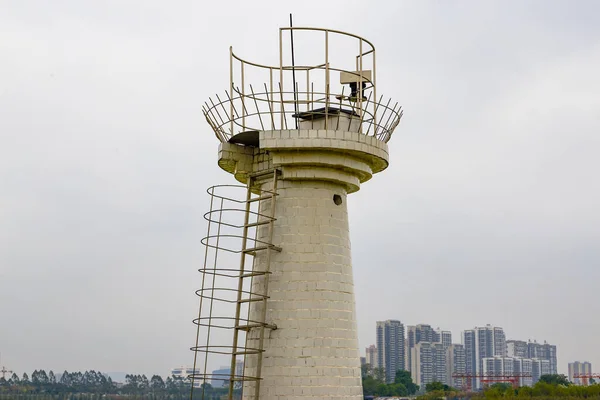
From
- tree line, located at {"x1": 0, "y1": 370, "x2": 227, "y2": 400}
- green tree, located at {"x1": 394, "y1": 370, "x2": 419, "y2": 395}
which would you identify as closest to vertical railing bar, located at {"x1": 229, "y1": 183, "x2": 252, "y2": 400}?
tree line, located at {"x1": 0, "y1": 370, "x2": 227, "y2": 400}

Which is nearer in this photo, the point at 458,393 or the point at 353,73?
the point at 353,73

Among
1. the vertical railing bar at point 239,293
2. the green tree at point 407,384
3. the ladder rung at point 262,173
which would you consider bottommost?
the vertical railing bar at point 239,293

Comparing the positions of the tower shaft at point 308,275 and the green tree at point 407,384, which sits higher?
the green tree at point 407,384

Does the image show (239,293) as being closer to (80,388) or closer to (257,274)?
(257,274)

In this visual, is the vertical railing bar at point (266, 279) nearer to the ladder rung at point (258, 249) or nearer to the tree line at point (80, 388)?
the ladder rung at point (258, 249)

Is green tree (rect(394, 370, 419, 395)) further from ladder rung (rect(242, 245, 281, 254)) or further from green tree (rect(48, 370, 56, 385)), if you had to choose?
ladder rung (rect(242, 245, 281, 254))

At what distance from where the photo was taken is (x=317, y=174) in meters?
16.3

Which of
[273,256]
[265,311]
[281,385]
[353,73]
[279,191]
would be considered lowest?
[281,385]

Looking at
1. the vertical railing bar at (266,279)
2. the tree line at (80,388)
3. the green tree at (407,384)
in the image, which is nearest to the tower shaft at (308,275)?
the vertical railing bar at (266,279)

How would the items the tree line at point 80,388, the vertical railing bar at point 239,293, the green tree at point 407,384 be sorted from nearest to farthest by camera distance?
the vertical railing bar at point 239,293 → the tree line at point 80,388 → the green tree at point 407,384

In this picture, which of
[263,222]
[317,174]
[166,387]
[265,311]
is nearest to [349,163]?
[317,174]

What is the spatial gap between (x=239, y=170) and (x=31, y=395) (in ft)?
459

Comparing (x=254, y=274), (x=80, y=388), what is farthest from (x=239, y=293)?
(x=80, y=388)

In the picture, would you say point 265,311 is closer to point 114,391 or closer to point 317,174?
point 317,174
